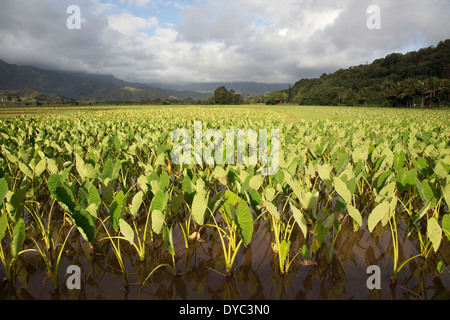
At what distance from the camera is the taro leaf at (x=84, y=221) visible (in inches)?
75.8

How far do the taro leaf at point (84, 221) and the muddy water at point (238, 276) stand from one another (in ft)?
1.41

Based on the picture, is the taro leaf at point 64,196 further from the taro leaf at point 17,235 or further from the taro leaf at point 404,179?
the taro leaf at point 404,179

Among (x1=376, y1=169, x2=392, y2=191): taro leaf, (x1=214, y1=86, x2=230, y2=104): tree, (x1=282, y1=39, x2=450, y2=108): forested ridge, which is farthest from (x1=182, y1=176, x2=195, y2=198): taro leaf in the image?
(x1=214, y1=86, x2=230, y2=104): tree

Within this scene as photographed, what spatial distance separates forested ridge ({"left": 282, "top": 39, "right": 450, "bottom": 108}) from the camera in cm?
5194

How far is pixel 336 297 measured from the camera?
1944mm

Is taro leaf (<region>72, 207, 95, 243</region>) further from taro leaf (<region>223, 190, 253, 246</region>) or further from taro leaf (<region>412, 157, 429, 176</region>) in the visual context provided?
taro leaf (<region>412, 157, 429, 176</region>)

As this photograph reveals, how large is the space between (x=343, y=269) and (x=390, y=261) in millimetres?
535

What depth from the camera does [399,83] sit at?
55.1 metres

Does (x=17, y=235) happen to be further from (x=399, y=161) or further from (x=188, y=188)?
(x=399, y=161)

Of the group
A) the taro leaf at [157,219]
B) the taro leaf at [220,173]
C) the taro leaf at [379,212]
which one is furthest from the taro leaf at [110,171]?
the taro leaf at [379,212]

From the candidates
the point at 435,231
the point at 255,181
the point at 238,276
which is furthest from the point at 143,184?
the point at 435,231

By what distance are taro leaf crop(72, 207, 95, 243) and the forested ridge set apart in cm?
6443

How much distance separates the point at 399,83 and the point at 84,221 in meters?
68.4
